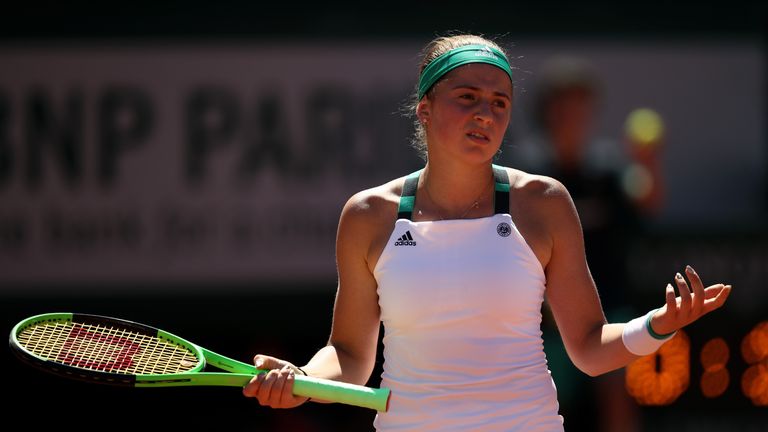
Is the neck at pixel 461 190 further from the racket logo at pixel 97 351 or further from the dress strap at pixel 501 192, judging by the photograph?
the racket logo at pixel 97 351

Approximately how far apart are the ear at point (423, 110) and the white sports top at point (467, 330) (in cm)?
32

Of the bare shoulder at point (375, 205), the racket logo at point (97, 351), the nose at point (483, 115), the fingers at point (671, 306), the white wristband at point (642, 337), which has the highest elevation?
the nose at point (483, 115)

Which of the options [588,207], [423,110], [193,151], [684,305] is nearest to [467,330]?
[684,305]

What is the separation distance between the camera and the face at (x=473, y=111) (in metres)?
3.13

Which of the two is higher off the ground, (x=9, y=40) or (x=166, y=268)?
(x=9, y=40)

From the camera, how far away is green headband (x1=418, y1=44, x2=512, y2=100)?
125 inches

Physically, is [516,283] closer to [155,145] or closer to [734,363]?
[734,363]

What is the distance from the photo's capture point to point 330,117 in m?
7.26

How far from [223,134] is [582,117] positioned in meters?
2.24

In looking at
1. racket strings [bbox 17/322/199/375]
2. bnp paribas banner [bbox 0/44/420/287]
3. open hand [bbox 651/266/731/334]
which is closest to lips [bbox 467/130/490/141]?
open hand [bbox 651/266/731/334]

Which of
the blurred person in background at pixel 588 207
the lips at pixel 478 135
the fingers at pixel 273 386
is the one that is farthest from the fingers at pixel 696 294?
the blurred person in background at pixel 588 207

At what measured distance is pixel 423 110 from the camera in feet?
10.9

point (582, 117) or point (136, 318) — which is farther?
point (136, 318)

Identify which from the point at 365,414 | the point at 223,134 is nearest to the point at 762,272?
the point at 365,414
